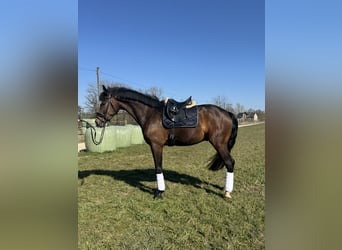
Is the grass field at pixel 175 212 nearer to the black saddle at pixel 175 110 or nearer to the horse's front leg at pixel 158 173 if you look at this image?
the horse's front leg at pixel 158 173

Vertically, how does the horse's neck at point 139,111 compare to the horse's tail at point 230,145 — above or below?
above

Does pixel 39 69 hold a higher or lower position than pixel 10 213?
higher

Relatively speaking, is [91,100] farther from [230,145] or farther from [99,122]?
→ [230,145]

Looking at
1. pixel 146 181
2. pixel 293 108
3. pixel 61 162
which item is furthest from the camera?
pixel 146 181

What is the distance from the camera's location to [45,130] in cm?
84

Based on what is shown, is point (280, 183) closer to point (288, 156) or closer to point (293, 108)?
point (288, 156)

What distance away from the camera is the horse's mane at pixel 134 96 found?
3.57 m

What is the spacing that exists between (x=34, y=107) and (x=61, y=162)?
0.22 meters

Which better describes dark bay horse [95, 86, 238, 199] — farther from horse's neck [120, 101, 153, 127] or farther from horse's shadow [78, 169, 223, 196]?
horse's shadow [78, 169, 223, 196]

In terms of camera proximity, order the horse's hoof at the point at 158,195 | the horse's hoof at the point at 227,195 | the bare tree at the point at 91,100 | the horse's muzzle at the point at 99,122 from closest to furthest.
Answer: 1. the bare tree at the point at 91,100
2. the horse's muzzle at the point at 99,122
3. the horse's hoof at the point at 227,195
4. the horse's hoof at the point at 158,195

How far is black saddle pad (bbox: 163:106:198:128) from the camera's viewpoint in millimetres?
3680

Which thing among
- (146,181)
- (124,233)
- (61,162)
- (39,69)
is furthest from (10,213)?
(146,181)

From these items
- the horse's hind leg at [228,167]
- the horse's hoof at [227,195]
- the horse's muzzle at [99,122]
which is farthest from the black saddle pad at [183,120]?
the horse's hoof at [227,195]

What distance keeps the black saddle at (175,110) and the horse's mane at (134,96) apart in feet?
0.57
